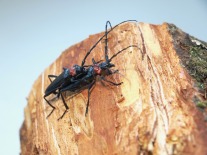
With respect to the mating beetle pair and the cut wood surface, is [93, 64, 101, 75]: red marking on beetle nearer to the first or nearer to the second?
the mating beetle pair

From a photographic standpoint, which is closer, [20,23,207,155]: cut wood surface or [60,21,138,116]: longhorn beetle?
[20,23,207,155]: cut wood surface

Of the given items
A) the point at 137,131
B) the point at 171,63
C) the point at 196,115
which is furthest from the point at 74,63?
the point at 196,115

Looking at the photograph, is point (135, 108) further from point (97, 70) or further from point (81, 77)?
point (81, 77)

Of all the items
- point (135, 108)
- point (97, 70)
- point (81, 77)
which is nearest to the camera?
point (135, 108)

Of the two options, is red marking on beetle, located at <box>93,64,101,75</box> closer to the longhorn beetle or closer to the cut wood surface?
the longhorn beetle

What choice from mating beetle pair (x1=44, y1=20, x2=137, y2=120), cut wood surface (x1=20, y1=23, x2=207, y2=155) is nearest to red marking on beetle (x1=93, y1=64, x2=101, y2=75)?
mating beetle pair (x1=44, y1=20, x2=137, y2=120)

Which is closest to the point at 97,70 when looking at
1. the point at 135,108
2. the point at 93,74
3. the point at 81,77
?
the point at 93,74

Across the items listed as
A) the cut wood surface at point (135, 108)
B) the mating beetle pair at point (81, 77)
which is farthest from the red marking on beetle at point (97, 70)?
the cut wood surface at point (135, 108)

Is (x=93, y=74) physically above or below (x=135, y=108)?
above
